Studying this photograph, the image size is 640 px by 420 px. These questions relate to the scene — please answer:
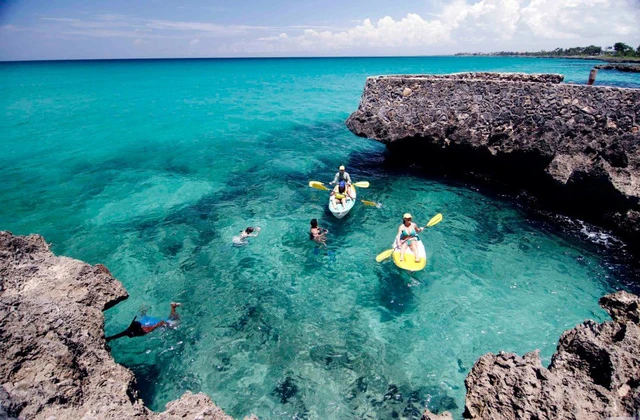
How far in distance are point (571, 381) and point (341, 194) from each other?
1078 centimetres

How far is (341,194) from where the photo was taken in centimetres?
1463

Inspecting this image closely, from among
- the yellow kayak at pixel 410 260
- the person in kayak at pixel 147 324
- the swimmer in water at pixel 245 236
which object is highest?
the yellow kayak at pixel 410 260

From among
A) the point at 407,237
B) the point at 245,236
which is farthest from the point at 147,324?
the point at 407,237

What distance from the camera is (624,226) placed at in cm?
1236

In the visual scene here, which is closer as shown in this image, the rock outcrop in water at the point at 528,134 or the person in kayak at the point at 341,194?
the rock outcrop in water at the point at 528,134

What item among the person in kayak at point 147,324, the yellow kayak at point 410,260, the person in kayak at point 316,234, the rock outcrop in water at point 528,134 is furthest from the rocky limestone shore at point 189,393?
the rock outcrop in water at point 528,134

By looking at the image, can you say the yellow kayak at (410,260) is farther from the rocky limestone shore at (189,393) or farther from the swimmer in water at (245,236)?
the swimmer in water at (245,236)

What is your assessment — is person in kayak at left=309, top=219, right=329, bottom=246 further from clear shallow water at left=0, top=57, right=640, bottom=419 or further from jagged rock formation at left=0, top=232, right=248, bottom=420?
jagged rock formation at left=0, top=232, right=248, bottom=420

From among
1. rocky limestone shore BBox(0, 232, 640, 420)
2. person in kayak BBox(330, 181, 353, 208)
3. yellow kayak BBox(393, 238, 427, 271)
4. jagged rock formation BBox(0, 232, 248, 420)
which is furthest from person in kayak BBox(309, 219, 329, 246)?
rocky limestone shore BBox(0, 232, 640, 420)

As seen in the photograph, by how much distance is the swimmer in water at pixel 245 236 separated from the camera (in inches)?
519

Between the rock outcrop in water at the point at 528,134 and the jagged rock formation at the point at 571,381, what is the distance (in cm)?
1003

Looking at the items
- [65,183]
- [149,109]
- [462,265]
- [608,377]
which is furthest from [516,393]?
[149,109]

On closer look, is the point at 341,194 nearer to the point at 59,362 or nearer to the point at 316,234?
the point at 316,234

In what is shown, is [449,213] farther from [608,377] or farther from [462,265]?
[608,377]
